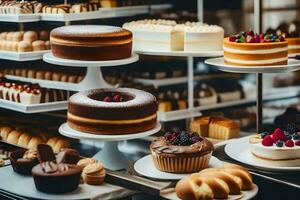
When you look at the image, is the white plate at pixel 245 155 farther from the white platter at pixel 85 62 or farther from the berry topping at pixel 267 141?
the white platter at pixel 85 62

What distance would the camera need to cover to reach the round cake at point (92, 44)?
13.0 ft

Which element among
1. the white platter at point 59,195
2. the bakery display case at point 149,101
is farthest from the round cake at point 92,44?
the white platter at point 59,195

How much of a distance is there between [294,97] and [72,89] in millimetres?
2440

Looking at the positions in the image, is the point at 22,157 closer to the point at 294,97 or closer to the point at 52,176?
the point at 52,176

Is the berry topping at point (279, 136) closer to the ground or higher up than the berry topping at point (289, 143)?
higher up

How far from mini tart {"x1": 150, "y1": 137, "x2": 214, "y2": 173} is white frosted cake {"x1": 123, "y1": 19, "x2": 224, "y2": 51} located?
0.92 m

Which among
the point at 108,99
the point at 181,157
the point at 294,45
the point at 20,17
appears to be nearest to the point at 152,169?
the point at 181,157

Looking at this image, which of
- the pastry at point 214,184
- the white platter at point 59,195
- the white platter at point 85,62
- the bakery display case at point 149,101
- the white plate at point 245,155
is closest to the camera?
the pastry at point 214,184

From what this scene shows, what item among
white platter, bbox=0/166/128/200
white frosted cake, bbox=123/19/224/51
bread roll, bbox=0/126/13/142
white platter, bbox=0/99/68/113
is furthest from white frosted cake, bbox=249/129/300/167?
bread roll, bbox=0/126/13/142

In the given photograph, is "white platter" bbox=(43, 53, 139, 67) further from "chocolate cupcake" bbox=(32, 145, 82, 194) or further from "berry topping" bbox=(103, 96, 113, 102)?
"chocolate cupcake" bbox=(32, 145, 82, 194)

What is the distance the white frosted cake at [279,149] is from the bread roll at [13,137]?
2.26 m

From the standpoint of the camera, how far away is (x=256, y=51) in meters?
→ 3.72

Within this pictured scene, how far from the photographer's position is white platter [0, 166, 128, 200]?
3.18m

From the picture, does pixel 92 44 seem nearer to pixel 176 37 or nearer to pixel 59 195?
pixel 176 37
